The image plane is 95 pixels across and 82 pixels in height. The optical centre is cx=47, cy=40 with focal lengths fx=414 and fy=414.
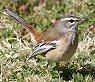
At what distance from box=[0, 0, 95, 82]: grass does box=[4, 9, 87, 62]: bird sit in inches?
10.4

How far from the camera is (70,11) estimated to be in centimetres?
1063

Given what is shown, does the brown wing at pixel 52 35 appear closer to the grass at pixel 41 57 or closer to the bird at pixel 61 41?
the bird at pixel 61 41

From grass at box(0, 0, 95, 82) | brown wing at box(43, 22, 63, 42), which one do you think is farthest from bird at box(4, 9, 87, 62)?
grass at box(0, 0, 95, 82)

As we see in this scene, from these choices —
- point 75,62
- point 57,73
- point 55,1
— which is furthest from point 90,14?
point 57,73

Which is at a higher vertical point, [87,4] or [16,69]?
[87,4]

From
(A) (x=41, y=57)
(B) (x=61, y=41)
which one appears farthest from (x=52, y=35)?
(A) (x=41, y=57)

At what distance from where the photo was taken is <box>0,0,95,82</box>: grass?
7.84 m

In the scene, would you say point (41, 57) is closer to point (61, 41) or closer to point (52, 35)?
point (52, 35)

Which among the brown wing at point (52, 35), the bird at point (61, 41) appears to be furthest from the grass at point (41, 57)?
the brown wing at point (52, 35)

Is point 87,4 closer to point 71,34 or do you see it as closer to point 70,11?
point 70,11

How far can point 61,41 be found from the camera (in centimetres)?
771

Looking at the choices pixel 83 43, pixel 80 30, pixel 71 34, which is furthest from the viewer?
pixel 80 30

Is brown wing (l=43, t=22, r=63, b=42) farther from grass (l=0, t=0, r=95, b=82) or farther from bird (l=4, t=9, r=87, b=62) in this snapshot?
grass (l=0, t=0, r=95, b=82)

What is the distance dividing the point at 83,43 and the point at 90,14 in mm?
1383
